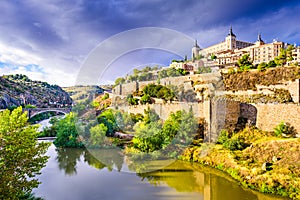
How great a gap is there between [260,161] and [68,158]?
8940 millimetres

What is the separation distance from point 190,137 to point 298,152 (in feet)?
14.7

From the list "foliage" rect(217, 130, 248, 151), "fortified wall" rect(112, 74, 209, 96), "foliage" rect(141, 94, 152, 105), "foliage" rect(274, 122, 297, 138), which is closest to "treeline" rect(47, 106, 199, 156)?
"foliage" rect(217, 130, 248, 151)

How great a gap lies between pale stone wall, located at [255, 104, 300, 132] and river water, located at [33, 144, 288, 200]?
3803 millimetres

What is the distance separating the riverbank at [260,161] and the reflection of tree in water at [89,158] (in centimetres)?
328

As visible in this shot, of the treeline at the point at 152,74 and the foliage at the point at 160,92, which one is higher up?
the treeline at the point at 152,74

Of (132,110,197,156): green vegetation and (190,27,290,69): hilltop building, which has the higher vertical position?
(190,27,290,69): hilltop building

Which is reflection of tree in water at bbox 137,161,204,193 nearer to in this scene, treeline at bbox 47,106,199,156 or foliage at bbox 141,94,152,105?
treeline at bbox 47,106,199,156

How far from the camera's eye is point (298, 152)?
815 cm

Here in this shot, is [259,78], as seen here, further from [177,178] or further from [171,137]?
[177,178]

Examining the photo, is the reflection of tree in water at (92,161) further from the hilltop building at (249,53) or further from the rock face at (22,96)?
the rock face at (22,96)

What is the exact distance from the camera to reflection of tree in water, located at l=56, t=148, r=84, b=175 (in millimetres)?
10039

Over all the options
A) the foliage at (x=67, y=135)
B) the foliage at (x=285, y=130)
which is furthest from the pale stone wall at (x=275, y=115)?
the foliage at (x=67, y=135)

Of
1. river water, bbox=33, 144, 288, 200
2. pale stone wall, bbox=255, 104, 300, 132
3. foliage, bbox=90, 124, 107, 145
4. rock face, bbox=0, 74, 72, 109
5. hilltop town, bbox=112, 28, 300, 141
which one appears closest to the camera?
river water, bbox=33, 144, 288, 200

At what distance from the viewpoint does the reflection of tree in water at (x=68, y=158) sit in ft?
32.9
